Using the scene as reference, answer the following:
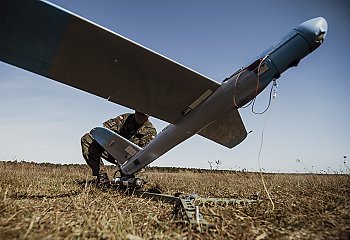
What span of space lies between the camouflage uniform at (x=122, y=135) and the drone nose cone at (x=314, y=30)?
4979 millimetres

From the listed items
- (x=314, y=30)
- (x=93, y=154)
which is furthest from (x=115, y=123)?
(x=314, y=30)

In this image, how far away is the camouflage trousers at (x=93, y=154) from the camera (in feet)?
24.8

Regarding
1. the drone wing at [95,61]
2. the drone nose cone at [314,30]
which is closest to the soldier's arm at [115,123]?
the drone wing at [95,61]

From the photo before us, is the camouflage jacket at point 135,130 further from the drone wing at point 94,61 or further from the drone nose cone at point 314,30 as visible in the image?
the drone nose cone at point 314,30

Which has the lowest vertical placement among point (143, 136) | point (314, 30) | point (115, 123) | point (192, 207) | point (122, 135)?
point (192, 207)

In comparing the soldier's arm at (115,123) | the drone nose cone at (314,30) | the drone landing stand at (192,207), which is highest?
the soldier's arm at (115,123)

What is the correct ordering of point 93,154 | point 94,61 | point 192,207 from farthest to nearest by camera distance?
point 93,154 → point 94,61 → point 192,207

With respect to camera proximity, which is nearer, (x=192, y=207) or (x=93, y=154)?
(x=192, y=207)

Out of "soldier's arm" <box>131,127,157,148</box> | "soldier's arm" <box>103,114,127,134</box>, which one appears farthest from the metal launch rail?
"soldier's arm" <box>103,114,127,134</box>

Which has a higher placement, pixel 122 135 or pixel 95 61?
pixel 122 135

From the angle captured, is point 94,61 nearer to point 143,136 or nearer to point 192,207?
point 192,207

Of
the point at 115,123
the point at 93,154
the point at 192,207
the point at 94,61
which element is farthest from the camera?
the point at 115,123

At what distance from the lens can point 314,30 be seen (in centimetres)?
378

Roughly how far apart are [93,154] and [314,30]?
6275 millimetres
